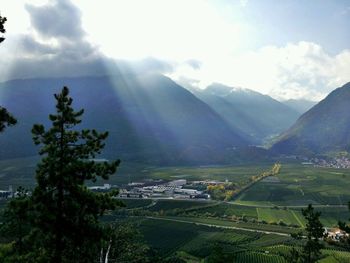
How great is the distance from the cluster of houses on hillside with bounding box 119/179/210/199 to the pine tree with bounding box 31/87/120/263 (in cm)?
12720

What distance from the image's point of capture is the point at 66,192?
70.6 feet

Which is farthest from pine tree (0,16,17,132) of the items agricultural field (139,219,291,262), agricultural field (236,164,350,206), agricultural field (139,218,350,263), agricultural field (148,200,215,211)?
agricultural field (236,164,350,206)

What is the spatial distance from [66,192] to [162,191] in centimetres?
15184

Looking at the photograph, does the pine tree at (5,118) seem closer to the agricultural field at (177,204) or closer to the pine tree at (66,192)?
the pine tree at (66,192)

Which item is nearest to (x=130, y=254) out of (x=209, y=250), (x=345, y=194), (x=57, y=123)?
(x=57, y=123)

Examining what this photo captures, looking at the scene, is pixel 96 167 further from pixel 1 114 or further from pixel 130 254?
pixel 130 254

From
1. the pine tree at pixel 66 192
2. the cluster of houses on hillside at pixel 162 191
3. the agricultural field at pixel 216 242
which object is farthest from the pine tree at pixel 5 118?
the cluster of houses on hillside at pixel 162 191

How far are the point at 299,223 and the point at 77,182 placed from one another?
105008 millimetres

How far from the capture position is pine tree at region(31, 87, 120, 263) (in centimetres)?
2005

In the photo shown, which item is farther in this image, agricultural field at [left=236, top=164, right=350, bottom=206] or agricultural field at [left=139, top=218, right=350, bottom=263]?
agricultural field at [left=236, top=164, right=350, bottom=206]

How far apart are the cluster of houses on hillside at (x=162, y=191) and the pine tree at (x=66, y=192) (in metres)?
127

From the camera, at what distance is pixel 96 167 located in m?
21.2

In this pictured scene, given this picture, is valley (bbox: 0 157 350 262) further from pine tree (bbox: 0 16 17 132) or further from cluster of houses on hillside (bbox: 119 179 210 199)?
pine tree (bbox: 0 16 17 132)

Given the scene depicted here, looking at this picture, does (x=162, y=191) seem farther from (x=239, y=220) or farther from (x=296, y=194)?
(x=239, y=220)
